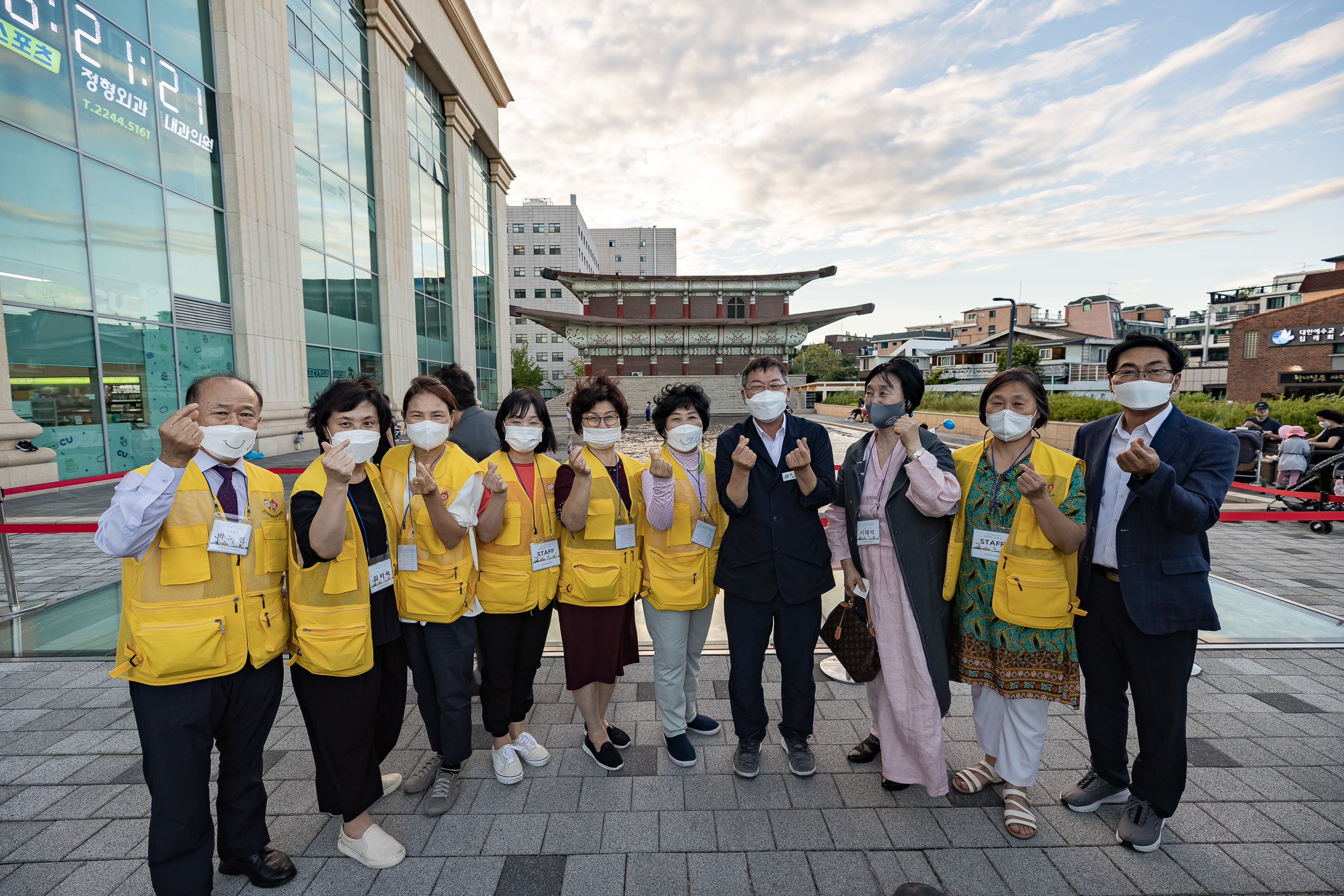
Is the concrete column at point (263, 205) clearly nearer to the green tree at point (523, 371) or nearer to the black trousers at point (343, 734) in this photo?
the black trousers at point (343, 734)

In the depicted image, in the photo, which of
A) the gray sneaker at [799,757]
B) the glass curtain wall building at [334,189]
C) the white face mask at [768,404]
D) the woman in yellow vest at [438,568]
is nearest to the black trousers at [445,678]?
the woman in yellow vest at [438,568]

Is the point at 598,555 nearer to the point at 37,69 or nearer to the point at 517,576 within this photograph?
the point at 517,576

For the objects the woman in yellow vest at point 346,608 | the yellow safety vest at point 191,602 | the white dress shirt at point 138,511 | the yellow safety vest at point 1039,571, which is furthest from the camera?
the yellow safety vest at point 1039,571

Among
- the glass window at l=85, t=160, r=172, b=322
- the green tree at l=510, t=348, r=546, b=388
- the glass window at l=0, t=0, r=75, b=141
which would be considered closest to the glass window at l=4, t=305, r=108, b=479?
the glass window at l=85, t=160, r=172, b=322

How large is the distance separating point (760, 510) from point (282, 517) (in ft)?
6.89

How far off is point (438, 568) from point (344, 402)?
2.71 feet

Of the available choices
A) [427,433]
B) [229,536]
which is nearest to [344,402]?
[427,433]

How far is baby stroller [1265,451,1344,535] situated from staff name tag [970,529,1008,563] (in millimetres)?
9632

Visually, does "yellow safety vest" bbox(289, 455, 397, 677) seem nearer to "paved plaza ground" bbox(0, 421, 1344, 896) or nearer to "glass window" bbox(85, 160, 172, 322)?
"paved plaza ground" bbox(0, 421, 1344, 896)

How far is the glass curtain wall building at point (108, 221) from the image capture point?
27.9ft

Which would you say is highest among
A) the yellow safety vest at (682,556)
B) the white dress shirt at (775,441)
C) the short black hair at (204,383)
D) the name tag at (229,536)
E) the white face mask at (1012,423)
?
the short black hair at (204,383)

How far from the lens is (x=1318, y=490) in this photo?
30.5 ft

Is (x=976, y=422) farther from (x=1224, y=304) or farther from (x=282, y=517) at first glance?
(x=1224, y=304)

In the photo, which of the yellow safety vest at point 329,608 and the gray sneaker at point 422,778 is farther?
the gray sneaker at point 422,778
